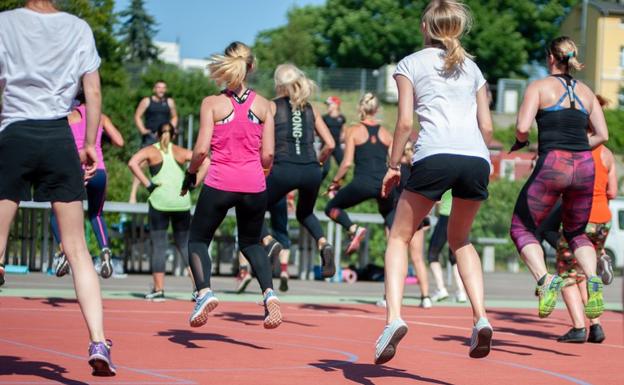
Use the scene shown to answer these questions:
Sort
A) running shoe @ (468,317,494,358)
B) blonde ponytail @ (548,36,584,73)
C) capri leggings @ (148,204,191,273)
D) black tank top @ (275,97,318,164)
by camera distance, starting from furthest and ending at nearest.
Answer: capri leggings @ (148,204,191,273) < black tank top @ (275,97,318,164) < blonde ponytail @ (548,36,584,73) < running shoe @ (468,317,494,358)

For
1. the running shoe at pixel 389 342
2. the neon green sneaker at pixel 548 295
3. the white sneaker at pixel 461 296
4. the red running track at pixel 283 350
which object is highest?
the neon green sneaker at pixel 548 295

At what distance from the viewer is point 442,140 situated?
279 inches

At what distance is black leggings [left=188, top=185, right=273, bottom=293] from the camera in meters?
9.01

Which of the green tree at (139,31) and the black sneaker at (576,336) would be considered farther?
the green tree at (139,31)

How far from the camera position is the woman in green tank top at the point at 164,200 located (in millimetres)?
13148

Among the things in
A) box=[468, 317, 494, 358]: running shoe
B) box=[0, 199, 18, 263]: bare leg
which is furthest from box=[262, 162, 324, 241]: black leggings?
box=[0, 199, 18, 263]: bare leg

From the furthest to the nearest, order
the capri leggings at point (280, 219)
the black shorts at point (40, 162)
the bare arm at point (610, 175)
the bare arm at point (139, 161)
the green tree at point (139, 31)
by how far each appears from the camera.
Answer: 1. the green tree at point (139, 31)
2. the bare arm at point (139, 161)
3. the capri leggings at point (280, 219)
4. the bare arm at point (610, 175)
5. the black shorts at point (40, 162)

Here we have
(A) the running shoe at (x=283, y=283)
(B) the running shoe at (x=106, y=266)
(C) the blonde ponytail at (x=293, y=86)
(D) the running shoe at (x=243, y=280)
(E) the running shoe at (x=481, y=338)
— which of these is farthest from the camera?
(D) the running shoe at (x=243, y=280)

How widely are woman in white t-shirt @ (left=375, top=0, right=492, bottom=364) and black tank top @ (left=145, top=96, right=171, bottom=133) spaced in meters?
14.0

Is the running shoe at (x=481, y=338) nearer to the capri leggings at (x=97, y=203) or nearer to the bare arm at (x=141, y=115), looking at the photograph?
the capri leggings at (x=97, y=203)

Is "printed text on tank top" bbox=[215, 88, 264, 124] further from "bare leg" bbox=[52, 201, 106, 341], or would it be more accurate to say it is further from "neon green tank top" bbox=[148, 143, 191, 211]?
"neon green tank top" bbox=[148, 143, 191, 211]

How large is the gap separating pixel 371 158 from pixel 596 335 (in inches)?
153

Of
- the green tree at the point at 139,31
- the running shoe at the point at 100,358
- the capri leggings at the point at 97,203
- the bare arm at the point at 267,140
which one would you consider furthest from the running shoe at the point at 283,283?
the green tree at the point at 139,31

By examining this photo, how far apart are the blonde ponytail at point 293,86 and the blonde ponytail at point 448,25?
399 centimetres
